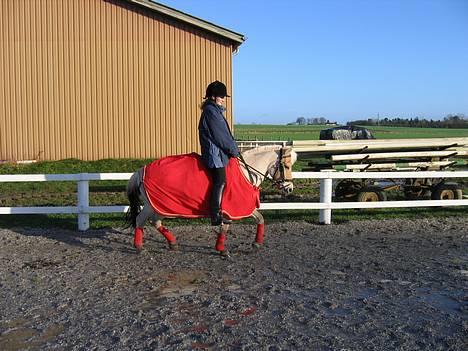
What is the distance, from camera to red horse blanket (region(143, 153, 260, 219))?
7.32 metres

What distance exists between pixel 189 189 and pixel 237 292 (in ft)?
6.33

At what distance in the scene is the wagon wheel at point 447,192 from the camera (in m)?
11.9

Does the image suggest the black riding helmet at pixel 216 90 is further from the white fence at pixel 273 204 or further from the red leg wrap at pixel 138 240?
the white fence at pixel 273 204

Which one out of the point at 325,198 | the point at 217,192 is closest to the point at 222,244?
the point at 217,192

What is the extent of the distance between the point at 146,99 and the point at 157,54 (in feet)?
5.28

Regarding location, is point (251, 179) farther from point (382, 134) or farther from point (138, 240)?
point (382, 134)

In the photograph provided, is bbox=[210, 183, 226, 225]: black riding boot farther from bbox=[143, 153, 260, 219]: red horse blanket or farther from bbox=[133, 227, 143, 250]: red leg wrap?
bbox=[133, 227, 143, 250]: red leg wrap

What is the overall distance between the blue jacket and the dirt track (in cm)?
134

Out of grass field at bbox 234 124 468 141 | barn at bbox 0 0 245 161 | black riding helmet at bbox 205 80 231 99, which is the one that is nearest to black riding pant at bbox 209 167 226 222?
black riding helmet at bbox 205 80 231 99

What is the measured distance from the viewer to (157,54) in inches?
765

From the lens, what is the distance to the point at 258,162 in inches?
307

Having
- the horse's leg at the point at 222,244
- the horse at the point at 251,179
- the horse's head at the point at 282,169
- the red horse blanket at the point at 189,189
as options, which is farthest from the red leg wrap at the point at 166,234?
the horse's head at the point at 282,169

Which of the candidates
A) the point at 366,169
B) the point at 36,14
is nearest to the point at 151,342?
the point at 366,169

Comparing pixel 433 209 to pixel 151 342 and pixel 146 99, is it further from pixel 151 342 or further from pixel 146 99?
pixel 146 99
